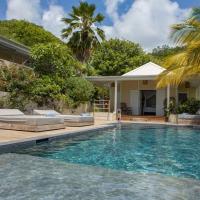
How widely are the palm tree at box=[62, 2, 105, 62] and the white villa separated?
5051 millimetres

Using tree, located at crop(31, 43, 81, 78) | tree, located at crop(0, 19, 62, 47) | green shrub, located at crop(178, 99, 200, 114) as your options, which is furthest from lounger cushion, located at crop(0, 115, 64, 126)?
tree, located at crop(0, 19, 62, 47)

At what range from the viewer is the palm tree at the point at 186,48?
14.2 meters

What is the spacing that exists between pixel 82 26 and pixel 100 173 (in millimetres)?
24737

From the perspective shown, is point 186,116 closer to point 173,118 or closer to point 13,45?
point 173,118

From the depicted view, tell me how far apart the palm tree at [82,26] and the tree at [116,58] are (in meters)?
5.93

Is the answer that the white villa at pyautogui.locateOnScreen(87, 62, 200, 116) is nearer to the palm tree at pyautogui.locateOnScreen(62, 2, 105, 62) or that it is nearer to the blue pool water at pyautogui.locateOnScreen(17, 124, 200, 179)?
the palm tree at pyautogui.locateOnScreen(62, 2, 105, 62)

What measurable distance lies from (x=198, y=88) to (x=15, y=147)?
63.4ft

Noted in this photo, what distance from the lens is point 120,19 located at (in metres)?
35.2

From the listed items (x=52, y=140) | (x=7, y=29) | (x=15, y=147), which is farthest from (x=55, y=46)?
(x=7, y=29)

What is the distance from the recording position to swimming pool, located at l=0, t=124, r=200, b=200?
504 centimetres

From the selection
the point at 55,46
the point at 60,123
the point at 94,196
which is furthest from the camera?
the point at 55,46

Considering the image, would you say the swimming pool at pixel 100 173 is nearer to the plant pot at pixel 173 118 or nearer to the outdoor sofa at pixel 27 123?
the outdoor sofa at pixel 27 123

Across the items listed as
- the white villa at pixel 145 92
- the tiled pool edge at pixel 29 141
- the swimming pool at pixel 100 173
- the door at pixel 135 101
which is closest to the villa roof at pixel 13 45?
the white villa at pixel 145 92

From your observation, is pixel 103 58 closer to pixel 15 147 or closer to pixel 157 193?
pixel 15 147
